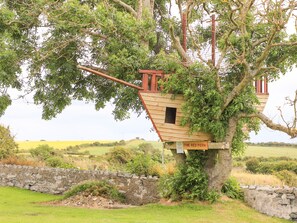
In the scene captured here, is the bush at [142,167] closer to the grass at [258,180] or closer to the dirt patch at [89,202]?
the dirt patch at [89,202]

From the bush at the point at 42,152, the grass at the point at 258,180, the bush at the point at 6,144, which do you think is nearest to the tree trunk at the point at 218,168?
the grass at the point at 258,180

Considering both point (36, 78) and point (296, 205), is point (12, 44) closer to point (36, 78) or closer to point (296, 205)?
point (36, 78)

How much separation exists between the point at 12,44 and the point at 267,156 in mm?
24596

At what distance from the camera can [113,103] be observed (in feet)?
65.6

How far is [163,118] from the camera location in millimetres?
14953

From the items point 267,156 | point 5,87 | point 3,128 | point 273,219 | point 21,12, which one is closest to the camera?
point 273,219

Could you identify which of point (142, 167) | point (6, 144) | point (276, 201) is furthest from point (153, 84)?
point (6, 144)

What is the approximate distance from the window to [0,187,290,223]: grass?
2742mm

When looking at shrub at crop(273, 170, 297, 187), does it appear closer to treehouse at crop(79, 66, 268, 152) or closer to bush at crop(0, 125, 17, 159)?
treehouse at crop(79, 66, 268, 152)

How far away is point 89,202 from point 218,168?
16.5 feet

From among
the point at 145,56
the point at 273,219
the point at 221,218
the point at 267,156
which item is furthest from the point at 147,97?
the point at 267,156

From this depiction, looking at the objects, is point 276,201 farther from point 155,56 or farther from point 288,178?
point 288,178

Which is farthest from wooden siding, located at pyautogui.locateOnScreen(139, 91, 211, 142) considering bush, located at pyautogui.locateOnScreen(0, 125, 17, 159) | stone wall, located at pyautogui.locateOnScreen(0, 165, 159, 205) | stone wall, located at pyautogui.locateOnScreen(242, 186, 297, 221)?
bush, located at pyautogui.locateOnScreen(0, 125, 17, 159)

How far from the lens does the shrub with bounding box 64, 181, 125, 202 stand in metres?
18.1
